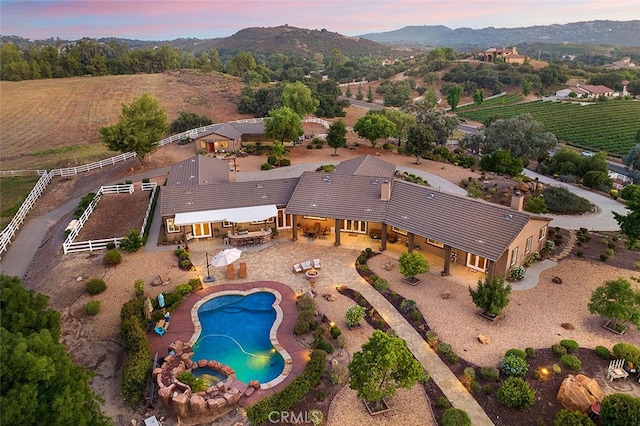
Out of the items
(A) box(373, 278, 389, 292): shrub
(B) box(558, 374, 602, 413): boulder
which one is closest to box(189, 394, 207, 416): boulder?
(A) box(373, 278, 389, 292): shrub

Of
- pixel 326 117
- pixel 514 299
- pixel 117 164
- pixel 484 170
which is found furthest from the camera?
pixel 326 117

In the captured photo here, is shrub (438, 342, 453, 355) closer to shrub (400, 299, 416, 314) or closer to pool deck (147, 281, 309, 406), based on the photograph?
shrub (400, 299, 416, 314)

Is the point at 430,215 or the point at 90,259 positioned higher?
Result: the point at 430,215

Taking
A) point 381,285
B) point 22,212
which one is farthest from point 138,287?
point 22,212

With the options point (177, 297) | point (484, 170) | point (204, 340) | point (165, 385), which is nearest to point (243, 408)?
point (165, 385)

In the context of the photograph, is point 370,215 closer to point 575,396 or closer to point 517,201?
point 517,201

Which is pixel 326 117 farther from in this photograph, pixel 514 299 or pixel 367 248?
pixel 514 299

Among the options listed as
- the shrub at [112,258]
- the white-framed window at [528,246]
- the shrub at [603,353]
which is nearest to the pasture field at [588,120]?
the white-framed window at [528,246]
